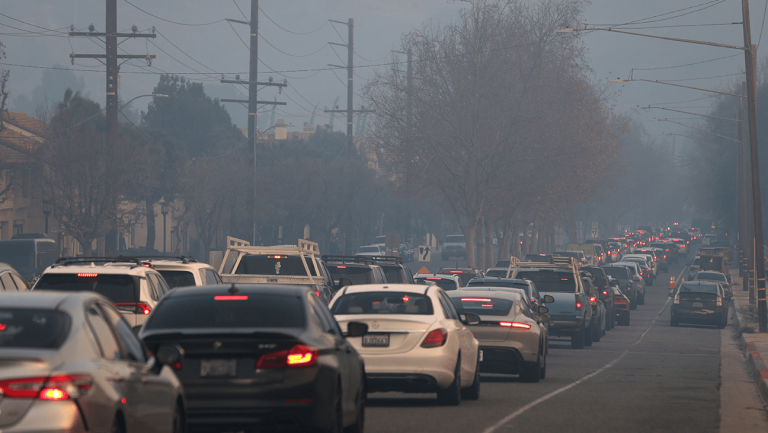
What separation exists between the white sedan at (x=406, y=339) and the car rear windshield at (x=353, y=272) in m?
9.00

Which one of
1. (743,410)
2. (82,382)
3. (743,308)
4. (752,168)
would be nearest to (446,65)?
(743,308)

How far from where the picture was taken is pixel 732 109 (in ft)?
303

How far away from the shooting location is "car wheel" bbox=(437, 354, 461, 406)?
1292cm

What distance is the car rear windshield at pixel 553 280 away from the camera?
27.5m

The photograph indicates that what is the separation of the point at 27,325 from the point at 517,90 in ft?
159

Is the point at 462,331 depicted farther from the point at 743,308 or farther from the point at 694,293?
the point at 743,308

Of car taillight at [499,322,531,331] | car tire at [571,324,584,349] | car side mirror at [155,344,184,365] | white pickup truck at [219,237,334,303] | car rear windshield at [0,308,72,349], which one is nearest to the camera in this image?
car rear windshield at [0,308,72,349]

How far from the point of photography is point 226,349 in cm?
851

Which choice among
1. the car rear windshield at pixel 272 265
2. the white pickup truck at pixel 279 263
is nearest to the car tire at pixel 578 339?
the white pickup truck at pixel 279 263

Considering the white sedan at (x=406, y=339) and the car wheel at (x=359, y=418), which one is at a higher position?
the white sedan at (x=406, y=339)

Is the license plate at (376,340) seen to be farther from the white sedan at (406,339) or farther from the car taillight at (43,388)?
the car taillight at (43,388)

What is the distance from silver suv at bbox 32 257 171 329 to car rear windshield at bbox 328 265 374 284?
952 centimetres

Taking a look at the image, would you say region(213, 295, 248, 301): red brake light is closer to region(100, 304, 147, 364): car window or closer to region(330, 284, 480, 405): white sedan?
region(100, 304, 147, 364): car window

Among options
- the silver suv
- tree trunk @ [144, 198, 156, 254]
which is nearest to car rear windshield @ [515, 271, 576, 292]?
the silver suv
